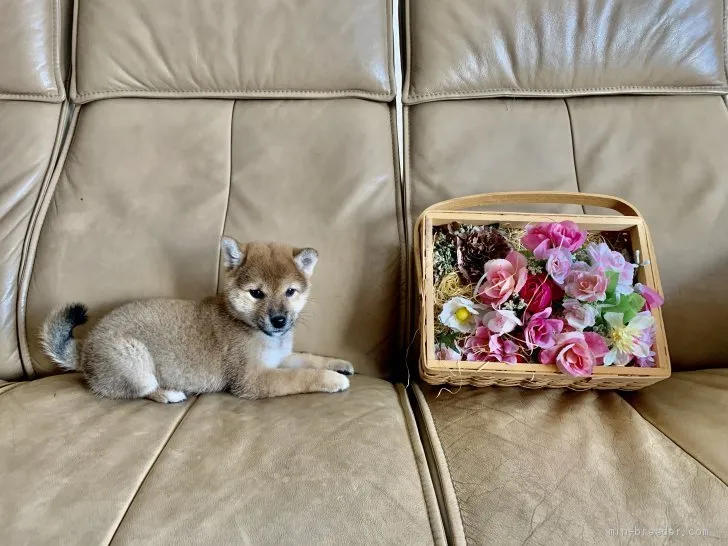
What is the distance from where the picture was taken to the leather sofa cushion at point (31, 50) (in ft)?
4.77

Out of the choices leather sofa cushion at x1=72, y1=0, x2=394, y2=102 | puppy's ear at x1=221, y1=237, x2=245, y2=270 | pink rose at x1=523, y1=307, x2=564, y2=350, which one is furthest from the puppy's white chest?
leather sofa cushion at x1=72, y1=0, x2=394, y2=102

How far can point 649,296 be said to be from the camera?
114 centimetres

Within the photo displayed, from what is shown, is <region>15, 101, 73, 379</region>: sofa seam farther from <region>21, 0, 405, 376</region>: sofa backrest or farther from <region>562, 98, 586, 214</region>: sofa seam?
<region>562, 98, 586, 214</region>: sofa seam

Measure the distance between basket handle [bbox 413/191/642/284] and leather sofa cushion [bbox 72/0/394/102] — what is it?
399mm

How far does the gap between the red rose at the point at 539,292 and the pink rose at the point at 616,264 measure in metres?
0.09

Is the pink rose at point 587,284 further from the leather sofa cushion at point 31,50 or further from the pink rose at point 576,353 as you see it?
the leather sofa cushion at point 31,50

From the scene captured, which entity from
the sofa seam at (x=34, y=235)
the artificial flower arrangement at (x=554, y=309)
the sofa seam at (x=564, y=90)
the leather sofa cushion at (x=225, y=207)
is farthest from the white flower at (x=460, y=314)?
the sofa seam at (x=34, y=235)

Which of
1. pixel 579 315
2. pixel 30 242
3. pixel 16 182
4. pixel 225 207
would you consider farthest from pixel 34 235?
pixel 579 315

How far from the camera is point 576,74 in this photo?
56.6 inches

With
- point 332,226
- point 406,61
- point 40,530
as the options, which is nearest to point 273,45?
point 406,61

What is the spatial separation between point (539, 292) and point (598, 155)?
0.51 m

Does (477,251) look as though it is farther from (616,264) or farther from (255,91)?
(255,91)

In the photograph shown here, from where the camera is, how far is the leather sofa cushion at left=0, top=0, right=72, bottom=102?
1.45 metres

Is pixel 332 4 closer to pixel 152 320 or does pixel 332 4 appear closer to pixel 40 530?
pixel 152 320
